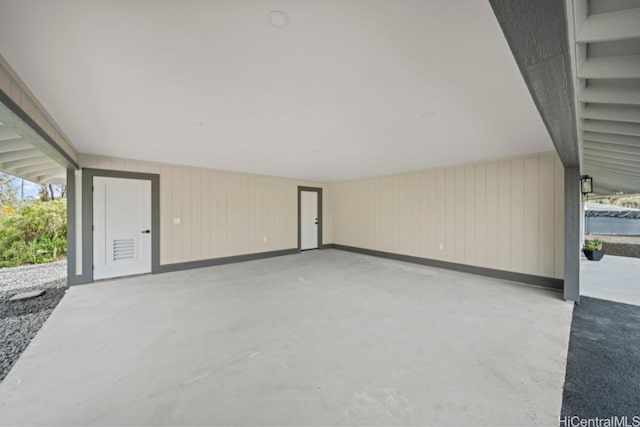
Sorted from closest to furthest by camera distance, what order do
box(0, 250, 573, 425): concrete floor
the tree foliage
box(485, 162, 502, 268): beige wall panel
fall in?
box(0, 250, 573, 425): concrete floor, box(485, 162, 502, 268): beige wall panel, the tree foliage

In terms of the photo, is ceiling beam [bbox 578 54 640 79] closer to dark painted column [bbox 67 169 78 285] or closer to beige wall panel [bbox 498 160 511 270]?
beige wall panel [bbox 498 160 511 270]

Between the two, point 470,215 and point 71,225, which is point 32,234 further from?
point 470,215

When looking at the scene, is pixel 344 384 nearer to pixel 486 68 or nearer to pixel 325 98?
pixel 325 98

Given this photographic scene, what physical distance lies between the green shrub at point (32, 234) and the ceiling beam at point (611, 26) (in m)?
10.0

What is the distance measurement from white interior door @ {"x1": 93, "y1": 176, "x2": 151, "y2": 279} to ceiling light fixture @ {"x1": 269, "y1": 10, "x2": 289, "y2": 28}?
4.93 m

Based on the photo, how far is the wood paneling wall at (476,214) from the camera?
14.0ft

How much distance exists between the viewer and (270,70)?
186cm

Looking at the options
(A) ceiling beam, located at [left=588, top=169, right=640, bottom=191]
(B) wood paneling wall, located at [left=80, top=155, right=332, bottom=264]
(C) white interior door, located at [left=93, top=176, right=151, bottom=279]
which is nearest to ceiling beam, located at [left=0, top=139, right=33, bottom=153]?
(B) wood paneling wall, located at [left=80, top=155, right=332, bottom=264]

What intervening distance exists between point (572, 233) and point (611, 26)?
11.3 ft

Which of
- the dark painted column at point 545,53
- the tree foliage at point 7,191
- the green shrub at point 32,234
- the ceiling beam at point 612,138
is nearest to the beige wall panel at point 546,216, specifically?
the ceiling beam at point 612,138

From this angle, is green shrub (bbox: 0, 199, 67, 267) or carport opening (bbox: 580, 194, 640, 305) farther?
green shrub (bbox: 0, 199, 67, 267)

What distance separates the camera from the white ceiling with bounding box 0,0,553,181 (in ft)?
4.41

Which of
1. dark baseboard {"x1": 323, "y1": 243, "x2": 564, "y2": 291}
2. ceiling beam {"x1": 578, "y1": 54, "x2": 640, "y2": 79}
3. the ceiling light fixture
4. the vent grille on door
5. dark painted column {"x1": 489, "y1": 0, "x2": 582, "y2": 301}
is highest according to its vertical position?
the ceiling light fixture

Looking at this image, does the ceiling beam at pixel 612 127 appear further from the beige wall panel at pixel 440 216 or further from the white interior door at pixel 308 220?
the white interior door at pixel 308 220
